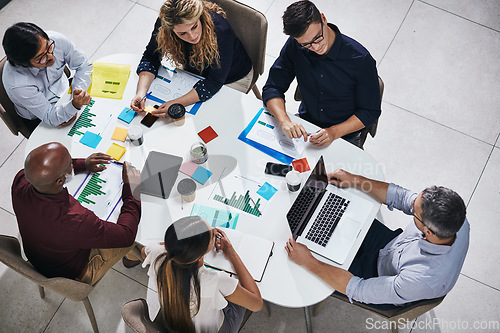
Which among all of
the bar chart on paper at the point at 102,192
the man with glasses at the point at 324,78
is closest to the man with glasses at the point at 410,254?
the man with glasses at the point at 324,78

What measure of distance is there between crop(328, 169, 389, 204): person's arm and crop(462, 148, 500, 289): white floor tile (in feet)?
3.72

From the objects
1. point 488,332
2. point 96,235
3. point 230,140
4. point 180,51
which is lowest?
point 488,332

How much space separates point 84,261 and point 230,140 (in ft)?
3.27

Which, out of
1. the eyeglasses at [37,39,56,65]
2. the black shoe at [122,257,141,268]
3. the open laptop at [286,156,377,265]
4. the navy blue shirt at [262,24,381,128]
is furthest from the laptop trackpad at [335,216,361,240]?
the eyeglasses at [37,39,56,65]

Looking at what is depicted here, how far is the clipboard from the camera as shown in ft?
7.88

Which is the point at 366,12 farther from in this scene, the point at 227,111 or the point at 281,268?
the point at 281,268

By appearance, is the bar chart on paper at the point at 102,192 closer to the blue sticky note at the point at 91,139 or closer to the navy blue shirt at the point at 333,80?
the blue sticky note at the point at 91,139

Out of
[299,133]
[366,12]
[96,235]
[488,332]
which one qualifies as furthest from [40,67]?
[488,332]

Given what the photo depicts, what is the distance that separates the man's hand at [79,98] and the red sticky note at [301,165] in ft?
3.96

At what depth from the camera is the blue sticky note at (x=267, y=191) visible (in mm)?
2350

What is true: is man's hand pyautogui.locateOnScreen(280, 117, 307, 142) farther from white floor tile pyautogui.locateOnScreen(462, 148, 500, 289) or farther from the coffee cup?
white floor tile pyautogui.locateOnScreen(462, 148, 500, 289)

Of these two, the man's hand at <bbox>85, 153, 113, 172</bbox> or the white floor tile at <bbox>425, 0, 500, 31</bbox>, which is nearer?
the man's hand at <bbox>85, 153, 113, 172</bbox>

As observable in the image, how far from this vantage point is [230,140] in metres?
2.53

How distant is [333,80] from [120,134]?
122 cm
